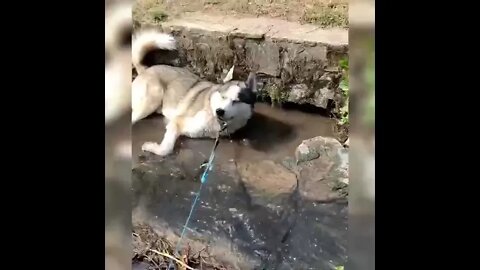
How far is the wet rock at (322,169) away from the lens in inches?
41.3

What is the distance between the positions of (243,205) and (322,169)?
139mm

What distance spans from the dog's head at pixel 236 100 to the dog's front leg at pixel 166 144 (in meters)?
0.08

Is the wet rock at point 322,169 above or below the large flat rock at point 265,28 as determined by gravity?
below

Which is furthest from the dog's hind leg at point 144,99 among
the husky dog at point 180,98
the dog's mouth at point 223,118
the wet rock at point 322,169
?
the wet rock at point 322,169

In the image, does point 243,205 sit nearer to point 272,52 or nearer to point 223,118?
point 223,118

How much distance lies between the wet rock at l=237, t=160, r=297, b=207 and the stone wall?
114 millimetres

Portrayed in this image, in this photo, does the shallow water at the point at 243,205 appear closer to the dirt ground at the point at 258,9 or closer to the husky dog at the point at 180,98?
the husky dog at the point at 180,98

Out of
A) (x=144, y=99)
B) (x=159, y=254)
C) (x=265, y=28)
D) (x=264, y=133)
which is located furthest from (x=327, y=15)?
(x=159, y=254)

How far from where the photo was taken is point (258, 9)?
1058mm

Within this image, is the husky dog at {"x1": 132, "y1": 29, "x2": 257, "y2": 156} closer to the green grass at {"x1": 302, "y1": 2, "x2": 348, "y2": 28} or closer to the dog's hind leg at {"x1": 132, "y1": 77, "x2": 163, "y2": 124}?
the dog's hind leg at {"x1": 132, "y1": 77, "x2": 163, "y2": 124}

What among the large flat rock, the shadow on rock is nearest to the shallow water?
the shadow on rock

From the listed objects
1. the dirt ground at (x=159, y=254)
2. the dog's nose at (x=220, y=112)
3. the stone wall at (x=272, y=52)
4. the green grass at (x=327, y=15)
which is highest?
the green grass at (x=327, y=15)

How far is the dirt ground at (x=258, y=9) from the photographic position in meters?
1.05
